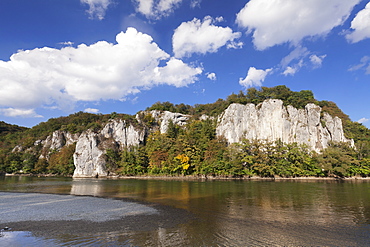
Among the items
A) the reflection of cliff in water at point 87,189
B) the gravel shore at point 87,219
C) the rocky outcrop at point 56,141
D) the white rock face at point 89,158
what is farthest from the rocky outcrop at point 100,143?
the gravel shore at point 87,219

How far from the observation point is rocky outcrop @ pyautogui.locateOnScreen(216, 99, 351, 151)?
59.6m

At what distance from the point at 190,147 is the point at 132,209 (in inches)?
1761

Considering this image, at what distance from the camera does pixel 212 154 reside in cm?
5669

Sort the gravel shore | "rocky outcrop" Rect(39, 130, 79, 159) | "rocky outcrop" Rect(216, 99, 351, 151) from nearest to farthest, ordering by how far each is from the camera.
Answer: the gravel shore < "rocky outcrop" Rect(216, 99, 351, 151) < "rocky outcrop" Rect(39, 130, 79, 159)

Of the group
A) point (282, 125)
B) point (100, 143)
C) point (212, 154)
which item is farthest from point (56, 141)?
point (282, 125)

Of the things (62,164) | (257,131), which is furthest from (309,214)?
(62,164)

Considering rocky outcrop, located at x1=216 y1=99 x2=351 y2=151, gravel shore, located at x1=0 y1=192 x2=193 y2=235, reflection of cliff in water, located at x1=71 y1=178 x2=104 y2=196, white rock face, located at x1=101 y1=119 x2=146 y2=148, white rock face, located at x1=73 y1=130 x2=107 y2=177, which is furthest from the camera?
white rock face, located at x1=101 y1=119 x2=146 y2=148

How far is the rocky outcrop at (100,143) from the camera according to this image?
72750 mm

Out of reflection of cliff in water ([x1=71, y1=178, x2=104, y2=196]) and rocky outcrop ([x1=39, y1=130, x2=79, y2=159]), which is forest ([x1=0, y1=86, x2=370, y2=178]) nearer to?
rocky outcrop ([x1=39, y1=130, x2=79, y2=159])

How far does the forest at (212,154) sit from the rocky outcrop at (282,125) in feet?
9.75

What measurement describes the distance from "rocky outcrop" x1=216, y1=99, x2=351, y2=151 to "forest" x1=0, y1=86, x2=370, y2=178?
297 centimetres

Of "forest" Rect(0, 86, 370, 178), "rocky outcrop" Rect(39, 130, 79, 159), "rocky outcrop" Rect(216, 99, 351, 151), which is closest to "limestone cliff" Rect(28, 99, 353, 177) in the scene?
"rocky outcrop" Rect(216, 99, 351, 151)

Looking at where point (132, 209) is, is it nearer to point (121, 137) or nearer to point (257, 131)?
point (257, 131)

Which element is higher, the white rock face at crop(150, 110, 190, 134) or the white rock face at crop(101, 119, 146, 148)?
the white rock face at crop(150, 110, 190, 134)
